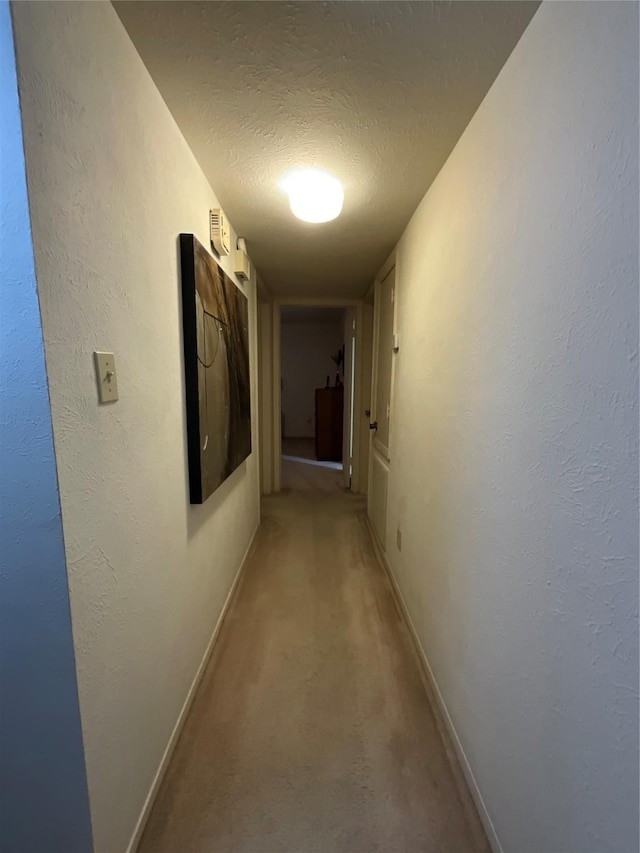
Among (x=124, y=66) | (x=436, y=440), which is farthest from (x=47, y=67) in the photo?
(x=436, y=440)

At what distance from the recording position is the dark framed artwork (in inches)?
52.7

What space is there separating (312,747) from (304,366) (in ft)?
19.5

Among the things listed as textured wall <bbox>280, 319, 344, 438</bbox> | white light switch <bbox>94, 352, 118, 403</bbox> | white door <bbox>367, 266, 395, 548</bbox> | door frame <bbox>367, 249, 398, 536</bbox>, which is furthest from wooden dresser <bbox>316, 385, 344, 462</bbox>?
white light switch <bbox>94, 352, 118, 403</bbox>

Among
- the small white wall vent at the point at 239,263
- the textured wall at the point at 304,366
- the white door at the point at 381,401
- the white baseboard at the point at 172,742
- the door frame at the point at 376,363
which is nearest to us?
the white baseboard at the point at 172,742

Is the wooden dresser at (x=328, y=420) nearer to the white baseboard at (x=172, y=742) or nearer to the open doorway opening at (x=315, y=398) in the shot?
the open doorway opening at (x=315, y=398)

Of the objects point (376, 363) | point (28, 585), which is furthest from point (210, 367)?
point (376, 363)

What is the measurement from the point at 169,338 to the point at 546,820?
156 centimetres

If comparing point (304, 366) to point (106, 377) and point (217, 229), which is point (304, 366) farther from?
point (106, 377)

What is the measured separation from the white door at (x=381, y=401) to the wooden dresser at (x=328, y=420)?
7.17 feet

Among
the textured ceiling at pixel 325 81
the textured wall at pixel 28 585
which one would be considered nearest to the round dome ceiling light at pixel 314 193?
the textured ceiling at pixel 325 81

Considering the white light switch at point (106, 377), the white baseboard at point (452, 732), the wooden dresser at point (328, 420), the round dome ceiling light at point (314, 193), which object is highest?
the round dome ceiling light at point (314, 193)

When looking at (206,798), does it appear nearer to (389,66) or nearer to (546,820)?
(546,820)

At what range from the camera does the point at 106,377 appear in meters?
0.84

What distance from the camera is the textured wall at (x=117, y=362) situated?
27.2 inches
